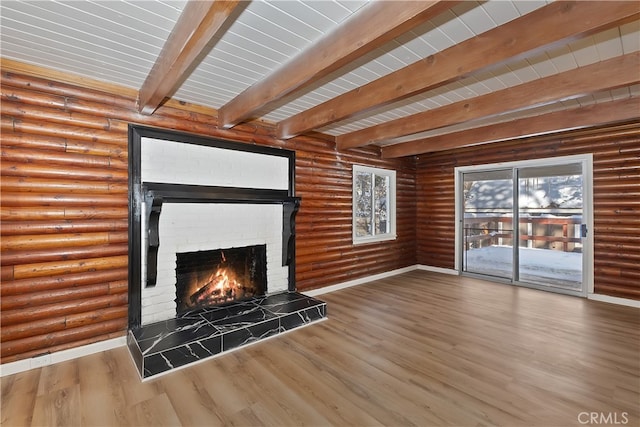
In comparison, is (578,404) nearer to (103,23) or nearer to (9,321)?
(103,23)

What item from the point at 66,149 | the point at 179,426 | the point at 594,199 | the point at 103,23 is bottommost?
the point at 179,426

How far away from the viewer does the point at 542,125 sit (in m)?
3.84

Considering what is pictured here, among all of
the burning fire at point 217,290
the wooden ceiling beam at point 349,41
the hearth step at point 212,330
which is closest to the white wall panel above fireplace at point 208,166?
the wooden ceiling beam at point 349,41

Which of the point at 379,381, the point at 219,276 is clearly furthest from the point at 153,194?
the point at 379,381

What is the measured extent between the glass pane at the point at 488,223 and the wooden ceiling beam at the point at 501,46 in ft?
13.2

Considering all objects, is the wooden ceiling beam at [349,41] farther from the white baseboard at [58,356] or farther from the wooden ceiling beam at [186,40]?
the white baseboard at [58,356]

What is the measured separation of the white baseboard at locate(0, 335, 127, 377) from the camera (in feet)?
8.11

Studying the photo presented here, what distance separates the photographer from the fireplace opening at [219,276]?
11.1 ft

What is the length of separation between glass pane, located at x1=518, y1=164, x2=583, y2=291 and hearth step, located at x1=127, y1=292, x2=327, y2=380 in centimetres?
418

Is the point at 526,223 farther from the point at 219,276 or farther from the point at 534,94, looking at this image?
the point at 219,276

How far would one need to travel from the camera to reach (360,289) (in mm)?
5090

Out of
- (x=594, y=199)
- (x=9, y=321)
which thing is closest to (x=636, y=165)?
(x=594, y=199)

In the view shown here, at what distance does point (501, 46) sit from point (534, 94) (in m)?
1.16

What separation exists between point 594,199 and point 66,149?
6.97 m
